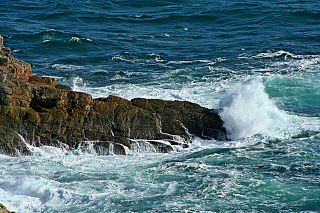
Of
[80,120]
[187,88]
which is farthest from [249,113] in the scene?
[80,120]

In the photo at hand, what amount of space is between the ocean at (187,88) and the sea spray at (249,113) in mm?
50

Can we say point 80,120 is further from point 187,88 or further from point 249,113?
point 187,88

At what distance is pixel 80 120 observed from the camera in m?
13.1

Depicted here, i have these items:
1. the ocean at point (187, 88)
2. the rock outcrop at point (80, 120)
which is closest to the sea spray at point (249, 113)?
the ocean at point (187, 88)

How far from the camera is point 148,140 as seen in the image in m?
13.5

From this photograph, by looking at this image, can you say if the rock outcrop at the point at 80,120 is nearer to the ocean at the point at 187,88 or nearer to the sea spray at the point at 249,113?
the ocean at the point at 187,88

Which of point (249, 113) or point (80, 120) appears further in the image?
point (249, 113)

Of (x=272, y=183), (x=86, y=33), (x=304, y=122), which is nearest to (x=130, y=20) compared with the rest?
(x=86, y=33)

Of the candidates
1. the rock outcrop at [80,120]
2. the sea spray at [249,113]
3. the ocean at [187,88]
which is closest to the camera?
the ocean at [187,88]

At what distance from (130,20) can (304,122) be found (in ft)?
72.8

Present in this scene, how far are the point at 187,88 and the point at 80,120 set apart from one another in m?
7.99

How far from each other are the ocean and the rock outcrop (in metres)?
0.42

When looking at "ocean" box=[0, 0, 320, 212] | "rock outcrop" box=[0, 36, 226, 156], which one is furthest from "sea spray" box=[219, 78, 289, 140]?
"rock outcrop" box=[0, 36, 226, 156]

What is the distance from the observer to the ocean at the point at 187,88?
10.7m
